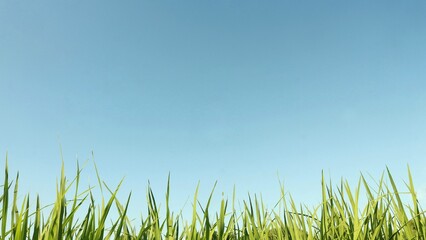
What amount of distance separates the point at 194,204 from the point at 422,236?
39.1 inches

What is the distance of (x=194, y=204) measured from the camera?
1.71m

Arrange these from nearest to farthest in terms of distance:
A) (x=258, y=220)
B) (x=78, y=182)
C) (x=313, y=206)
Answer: (x=78, y=182)
(x=258, y=220)
(x=313, y=206)

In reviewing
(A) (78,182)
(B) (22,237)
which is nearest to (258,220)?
(A) (78,182)

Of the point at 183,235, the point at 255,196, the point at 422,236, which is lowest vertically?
the point at 422,236

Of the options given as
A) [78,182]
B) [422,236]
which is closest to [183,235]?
[78,182]

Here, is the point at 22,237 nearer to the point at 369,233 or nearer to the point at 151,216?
the point at 151,216

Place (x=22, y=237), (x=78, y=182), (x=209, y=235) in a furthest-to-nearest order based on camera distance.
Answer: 1. (x=209, y=235)
2. (x=78, y=182)
3. (x=22, y=237)

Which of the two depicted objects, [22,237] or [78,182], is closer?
[22,237]

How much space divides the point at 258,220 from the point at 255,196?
0.38 feet

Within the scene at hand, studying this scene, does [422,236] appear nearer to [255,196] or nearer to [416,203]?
[416,203]

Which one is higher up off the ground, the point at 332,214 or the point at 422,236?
the point at 332,214

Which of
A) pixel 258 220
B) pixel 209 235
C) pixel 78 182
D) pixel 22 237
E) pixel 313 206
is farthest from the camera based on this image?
pixel 313 206

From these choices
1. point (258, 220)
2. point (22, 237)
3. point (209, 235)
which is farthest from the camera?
point (258, 220)

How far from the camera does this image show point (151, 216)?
5.79 feet
